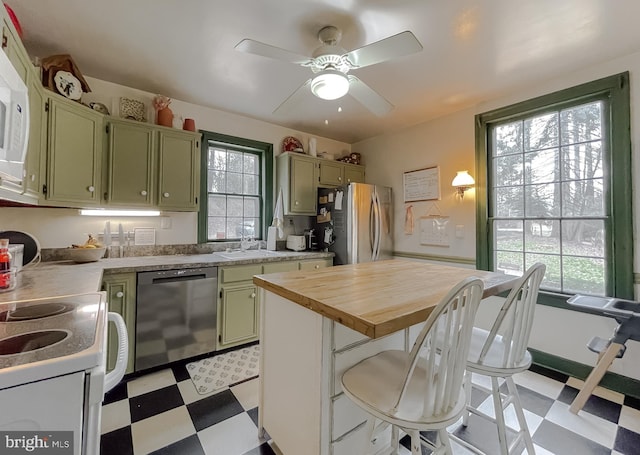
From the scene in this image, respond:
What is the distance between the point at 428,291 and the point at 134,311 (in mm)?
2194

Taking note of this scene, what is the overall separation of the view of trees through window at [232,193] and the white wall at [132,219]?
25 cm

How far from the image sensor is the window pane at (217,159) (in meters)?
3.19

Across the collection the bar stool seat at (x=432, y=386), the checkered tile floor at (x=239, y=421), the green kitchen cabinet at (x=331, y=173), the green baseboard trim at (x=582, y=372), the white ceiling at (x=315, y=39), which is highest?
the white ceiling at (x=315, y=39)

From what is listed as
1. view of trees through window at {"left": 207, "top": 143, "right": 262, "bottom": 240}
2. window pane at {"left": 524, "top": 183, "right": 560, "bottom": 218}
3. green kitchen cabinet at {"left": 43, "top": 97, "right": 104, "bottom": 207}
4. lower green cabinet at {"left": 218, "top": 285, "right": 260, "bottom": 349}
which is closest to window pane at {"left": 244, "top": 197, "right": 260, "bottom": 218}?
view of trees through window at {"left": 207, "top": 143, "right": 262, "bottom": 240}

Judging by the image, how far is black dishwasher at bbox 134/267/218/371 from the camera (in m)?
2.20

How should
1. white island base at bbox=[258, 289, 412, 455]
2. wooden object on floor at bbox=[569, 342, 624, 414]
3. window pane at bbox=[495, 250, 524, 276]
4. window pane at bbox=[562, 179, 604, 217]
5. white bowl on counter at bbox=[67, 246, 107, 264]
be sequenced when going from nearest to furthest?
1. white island base at bbox=[258, 289, 412, 455]
2. wooden object on floor at bbox=[569, 342, 624, 414]
3. white bowl on counter at bbox=[67, 246, 107, 264]
4. window pane at bbox=[562, 179, 604, 217]
5. window pane at bbox=[495, 250, 524, 276]

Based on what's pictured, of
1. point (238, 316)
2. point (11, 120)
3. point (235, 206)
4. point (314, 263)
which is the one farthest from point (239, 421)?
point (235, 206)

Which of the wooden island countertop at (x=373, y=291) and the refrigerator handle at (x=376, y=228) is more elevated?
the refrigerator handle at (x=376, y=228)

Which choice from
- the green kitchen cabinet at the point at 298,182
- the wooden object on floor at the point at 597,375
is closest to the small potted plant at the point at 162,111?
the green kitchen cabinet at the point at 298,182

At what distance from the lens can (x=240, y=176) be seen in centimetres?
345

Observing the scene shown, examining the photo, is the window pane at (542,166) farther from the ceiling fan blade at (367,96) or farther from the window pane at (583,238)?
the ceiling fan blade at (367,96)

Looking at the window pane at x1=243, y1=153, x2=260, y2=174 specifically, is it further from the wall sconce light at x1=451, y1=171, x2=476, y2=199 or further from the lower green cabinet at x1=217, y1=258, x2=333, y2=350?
the wall sconce light at x1=451, y1=171, x2=476, y2=199

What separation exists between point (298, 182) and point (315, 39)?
1.74 meters

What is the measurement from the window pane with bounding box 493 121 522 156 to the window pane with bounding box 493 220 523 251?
73 centimetres
